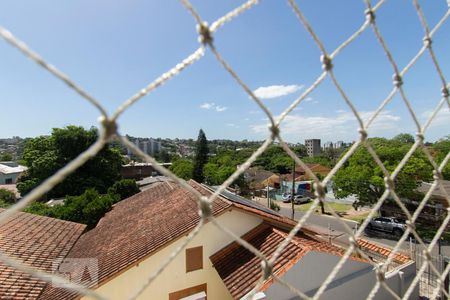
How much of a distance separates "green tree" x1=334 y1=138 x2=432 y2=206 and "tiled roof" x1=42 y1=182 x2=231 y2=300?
7.31 metres

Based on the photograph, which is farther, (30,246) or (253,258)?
(253,258)

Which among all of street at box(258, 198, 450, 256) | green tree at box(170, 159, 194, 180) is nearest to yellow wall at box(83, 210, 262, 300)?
street at box(258, 198, 450, 256)

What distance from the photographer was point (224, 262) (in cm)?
422

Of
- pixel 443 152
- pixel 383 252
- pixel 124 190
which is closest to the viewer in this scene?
pixel 383 252

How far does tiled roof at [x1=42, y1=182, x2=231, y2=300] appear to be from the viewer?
385 centimetres

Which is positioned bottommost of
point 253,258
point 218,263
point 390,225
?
point 390,225

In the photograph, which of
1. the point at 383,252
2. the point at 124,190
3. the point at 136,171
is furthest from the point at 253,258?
the point at 136,171

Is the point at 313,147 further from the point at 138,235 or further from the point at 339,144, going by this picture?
the point at 138,235

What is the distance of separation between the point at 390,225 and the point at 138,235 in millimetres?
10043

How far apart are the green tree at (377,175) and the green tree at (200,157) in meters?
17.2

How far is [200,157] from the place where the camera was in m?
28.7

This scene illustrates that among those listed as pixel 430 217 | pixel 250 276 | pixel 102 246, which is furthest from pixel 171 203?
pixel 430 217

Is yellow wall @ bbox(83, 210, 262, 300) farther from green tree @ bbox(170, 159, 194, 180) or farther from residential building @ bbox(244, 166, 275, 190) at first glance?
green tree @ bbox(170, 159, 194, 180)

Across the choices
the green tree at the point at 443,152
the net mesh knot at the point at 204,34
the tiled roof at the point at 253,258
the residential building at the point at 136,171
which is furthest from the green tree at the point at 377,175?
the residential building at the point at 136,171
